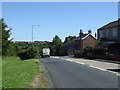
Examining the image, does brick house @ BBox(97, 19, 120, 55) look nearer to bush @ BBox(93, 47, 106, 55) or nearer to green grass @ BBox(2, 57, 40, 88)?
bush @ BBox(93, 47, 106, 55)

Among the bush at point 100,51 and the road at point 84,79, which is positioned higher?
the bush at point 100,51

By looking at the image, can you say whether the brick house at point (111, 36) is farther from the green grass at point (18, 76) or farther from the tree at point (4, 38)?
the green grass at point (18, 76)

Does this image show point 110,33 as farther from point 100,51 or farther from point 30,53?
point 30,53

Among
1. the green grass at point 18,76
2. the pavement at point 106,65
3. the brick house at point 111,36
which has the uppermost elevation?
the brick house at point 111,36

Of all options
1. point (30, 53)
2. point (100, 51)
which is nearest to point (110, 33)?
point (100, 51)

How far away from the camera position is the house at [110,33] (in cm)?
6100

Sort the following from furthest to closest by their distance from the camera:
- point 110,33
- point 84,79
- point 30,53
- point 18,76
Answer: point 110,33 < point 30,53 < point 18,76 < point 84,79

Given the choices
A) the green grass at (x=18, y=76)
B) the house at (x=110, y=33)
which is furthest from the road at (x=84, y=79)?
the house at (x=110, y=33)

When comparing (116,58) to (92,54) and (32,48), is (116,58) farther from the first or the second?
(32,48)

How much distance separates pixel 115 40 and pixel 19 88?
5193 centimetres

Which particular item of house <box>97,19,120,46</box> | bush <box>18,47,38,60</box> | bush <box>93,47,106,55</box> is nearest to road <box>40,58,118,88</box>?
bush <box>93,47,106,55</box>

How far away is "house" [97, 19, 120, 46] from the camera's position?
61000 mm

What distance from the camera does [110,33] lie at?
6625 centimetres

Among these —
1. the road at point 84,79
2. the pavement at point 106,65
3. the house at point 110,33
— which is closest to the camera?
the road at point 84,79
